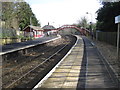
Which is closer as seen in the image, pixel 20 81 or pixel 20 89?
pixel 20 89

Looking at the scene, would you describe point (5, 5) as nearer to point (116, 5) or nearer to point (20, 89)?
point (116, 5)

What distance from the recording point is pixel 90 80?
759cm

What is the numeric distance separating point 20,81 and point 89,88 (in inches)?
149

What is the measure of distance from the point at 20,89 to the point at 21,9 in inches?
1498

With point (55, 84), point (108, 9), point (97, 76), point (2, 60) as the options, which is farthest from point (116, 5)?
point (55, 84)

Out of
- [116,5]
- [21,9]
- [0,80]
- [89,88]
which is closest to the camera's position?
[89,88]

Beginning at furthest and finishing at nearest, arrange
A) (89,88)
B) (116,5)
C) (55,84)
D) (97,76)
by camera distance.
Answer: (116,5) → (97,76) → (55,84) → (89,88)

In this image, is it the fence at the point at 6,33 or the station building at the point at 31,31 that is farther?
the station building at the point at 31,31

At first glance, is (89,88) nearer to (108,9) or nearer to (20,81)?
(20,81)

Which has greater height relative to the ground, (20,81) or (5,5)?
(5,5)

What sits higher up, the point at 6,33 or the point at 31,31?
the point at 31,31

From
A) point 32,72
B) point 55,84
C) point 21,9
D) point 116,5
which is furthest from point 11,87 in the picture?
point 21,9

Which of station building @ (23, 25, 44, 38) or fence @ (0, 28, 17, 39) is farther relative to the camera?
station building @ (23, 25, 44, 38)

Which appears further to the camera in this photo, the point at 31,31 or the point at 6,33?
the point at 31,31
